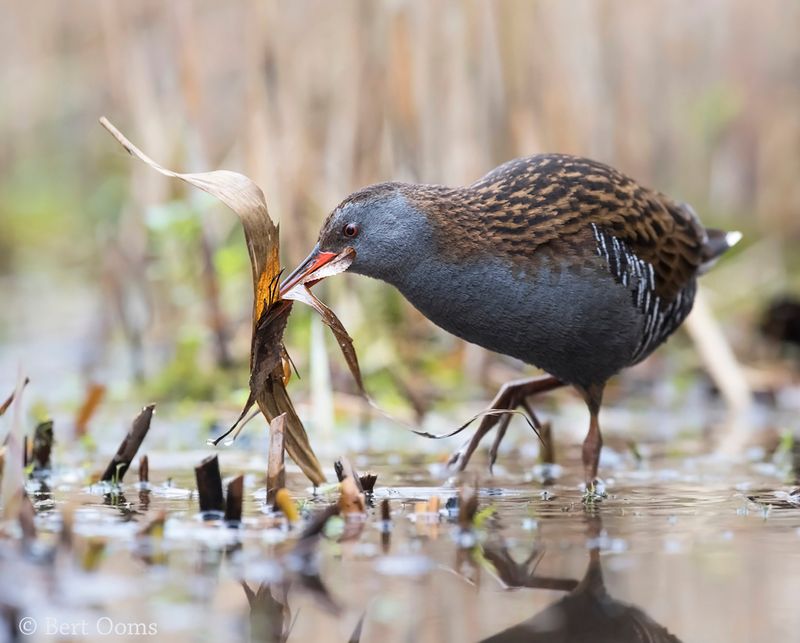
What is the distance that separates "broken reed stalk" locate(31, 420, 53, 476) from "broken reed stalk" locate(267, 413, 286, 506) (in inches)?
41.9

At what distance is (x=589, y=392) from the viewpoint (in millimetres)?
4430

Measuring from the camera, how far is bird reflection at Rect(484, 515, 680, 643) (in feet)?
7.61

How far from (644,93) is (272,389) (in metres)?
5.73

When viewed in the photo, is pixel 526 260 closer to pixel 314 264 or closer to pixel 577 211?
pixel 577 211

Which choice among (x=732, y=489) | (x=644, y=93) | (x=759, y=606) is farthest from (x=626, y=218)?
(x=644, y=93)

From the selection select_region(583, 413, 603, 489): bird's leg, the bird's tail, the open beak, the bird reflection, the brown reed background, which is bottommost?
the bird reflection

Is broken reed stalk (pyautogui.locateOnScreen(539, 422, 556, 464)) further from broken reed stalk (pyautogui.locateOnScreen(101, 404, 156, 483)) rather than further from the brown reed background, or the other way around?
the brown reed background

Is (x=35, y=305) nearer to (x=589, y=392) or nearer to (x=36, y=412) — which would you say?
(x=36, y=412)

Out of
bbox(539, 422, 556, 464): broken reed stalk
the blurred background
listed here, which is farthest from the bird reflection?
the blurred background

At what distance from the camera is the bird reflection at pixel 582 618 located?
2.32 m

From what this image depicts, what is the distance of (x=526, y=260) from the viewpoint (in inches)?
160

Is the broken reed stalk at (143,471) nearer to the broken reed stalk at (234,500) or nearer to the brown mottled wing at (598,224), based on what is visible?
the broken reed stalk at (234,500)

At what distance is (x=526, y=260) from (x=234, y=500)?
4.50ft

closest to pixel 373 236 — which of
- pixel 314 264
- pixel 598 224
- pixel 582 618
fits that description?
pixel 314 264
